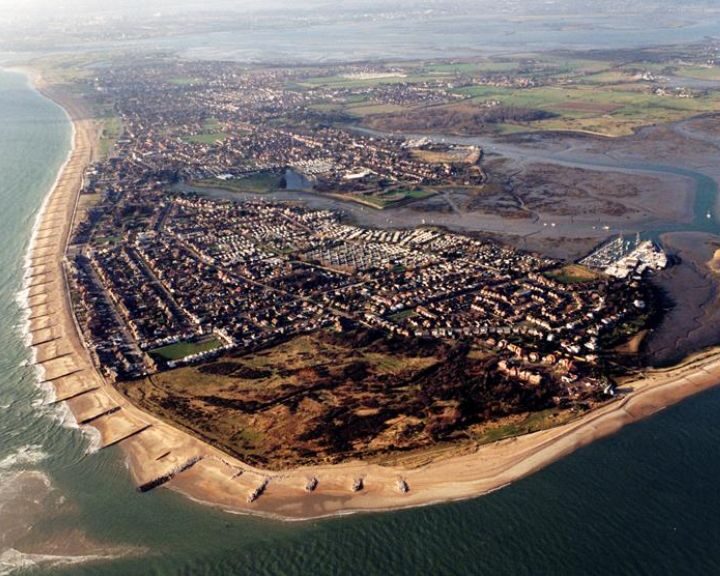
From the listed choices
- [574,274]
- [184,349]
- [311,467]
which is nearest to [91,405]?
[184,349]

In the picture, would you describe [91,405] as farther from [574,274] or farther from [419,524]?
[574,274]

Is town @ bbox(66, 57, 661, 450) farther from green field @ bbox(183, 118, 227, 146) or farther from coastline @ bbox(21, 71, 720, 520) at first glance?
green field @ bbox(183, 118, 227, 146)

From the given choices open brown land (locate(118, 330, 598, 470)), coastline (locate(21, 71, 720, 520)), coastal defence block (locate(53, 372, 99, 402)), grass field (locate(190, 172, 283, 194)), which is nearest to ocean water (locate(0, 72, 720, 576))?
coastline (locate(21, 71, 720, 520))

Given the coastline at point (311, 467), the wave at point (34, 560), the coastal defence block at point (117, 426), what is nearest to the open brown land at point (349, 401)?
the coastline at point (311, 467)

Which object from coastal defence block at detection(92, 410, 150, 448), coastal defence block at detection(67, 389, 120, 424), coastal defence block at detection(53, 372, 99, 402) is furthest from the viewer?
coastal defence block at detection(53, 372, 99, 402)

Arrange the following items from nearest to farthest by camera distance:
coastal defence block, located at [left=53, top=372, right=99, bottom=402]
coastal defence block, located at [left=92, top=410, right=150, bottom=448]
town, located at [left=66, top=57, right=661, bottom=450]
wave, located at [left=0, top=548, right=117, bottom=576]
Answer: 1. wave, located at [left=0, top=548, right=117, bottom=576]
2. coastal defence block, located at [left=92, top=410, right=150, bottom=448]
3. coastal defence block, located at [left=53, top=372, right=99, bottom=402]
4. town, located at [left=66, top=57, right=661, bottom=450]

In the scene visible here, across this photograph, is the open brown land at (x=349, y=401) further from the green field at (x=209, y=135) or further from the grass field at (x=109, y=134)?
the green field at (x=209, y=135)

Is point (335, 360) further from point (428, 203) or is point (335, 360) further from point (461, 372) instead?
point (428, 203)
